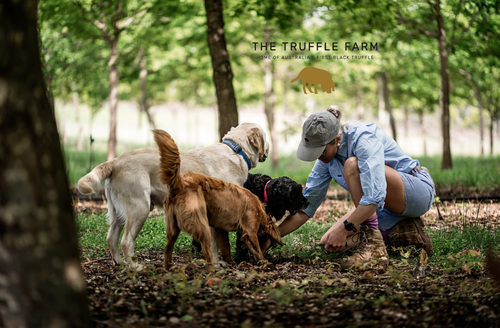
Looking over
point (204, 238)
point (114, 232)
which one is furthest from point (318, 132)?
point (114, 232)

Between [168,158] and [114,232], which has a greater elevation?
[168,158]

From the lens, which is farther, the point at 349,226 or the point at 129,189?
the point at 129,189

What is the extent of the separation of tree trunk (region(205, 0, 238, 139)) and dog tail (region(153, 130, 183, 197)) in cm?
360

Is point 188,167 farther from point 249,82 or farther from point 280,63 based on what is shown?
point 280,63

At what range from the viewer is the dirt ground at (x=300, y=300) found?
216 centimetres

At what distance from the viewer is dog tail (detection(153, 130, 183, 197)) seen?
9.52 ft

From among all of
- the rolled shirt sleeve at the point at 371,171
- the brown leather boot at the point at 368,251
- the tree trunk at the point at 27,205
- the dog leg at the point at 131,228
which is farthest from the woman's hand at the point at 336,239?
the tree trunk at the point at 27,205

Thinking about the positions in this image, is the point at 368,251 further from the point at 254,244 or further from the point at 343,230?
the point at 254,244

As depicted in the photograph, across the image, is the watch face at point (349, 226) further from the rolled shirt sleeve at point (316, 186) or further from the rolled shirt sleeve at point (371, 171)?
the rolled shirt sleeve at point (316, 186)

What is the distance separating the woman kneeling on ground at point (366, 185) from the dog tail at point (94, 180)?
177cm

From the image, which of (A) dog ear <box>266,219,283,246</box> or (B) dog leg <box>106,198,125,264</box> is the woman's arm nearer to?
(A) dog ear <box>266,219,283,246</box>

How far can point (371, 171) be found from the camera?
11.5ft

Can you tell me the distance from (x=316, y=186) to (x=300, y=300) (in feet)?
6.56

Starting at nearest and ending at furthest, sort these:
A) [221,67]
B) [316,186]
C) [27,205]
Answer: [27,205] → [316,186] → [221,67]
